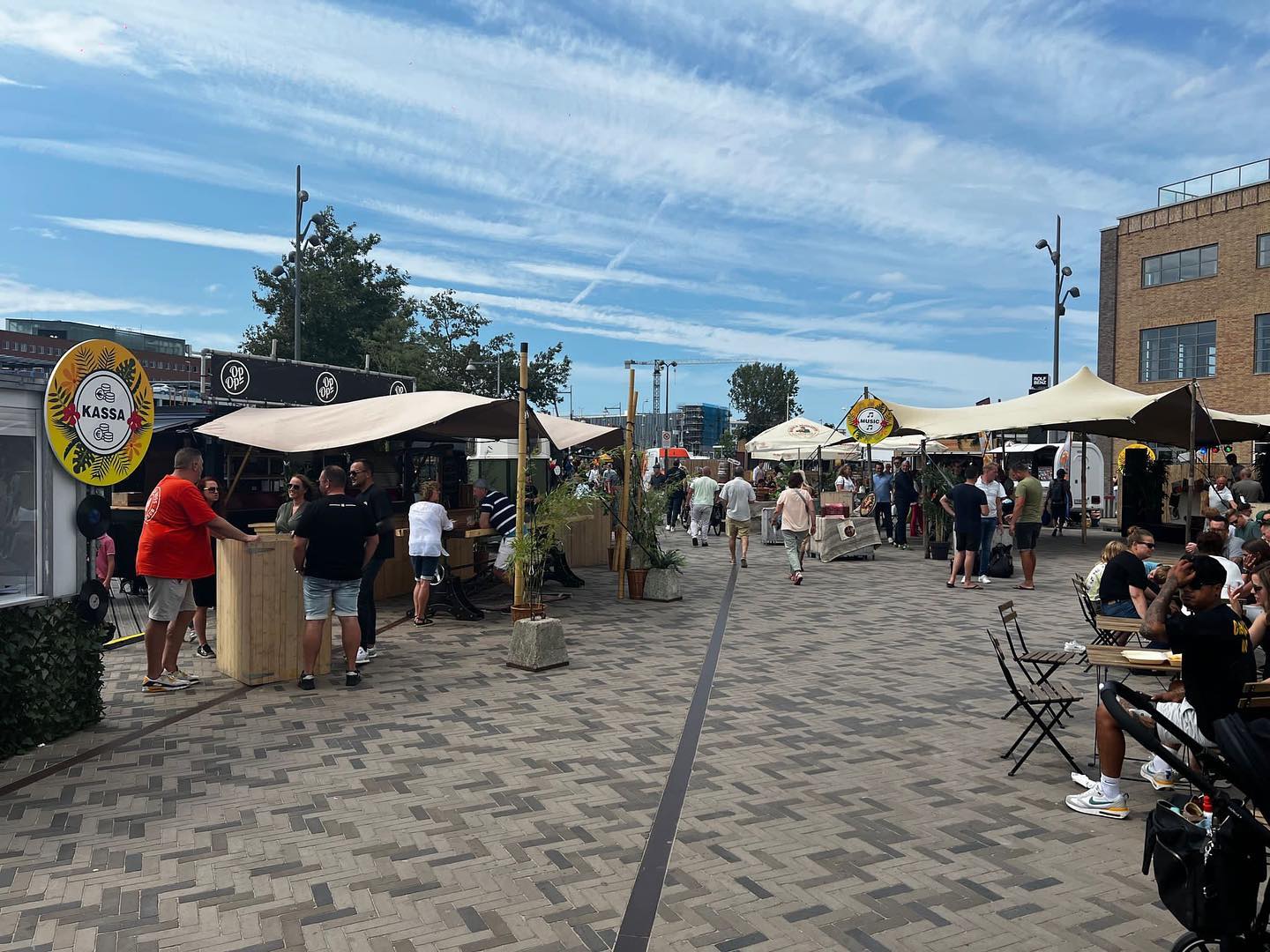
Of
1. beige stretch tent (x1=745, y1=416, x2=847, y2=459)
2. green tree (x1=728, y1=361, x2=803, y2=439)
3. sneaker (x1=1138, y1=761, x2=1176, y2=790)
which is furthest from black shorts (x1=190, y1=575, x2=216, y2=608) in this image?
green tree (x1=728, y1=361, x2=803, y2=439)

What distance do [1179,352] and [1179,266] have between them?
10.2 feet

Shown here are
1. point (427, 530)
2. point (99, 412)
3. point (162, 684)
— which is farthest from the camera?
point (427, 530)

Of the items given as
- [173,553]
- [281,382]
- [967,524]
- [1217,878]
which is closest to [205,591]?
[173,553]

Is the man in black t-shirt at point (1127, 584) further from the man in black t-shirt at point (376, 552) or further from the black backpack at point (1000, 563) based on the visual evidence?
the black backpack at point (1000, 563)

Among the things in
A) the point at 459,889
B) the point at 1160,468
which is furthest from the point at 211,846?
the point at 1160,468

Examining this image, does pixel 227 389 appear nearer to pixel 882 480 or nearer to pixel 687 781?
pixel 687 781

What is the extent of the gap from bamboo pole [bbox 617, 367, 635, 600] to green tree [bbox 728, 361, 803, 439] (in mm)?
79419

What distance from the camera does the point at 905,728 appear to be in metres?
6.21

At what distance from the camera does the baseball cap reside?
4.61 meters

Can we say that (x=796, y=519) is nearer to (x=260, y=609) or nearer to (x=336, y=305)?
(x=260, y=609)

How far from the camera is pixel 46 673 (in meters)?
5.57

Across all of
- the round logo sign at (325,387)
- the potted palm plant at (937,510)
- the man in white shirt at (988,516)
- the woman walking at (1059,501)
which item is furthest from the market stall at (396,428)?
the woman walking at (1059,501)

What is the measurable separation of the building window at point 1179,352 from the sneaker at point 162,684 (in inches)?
1335

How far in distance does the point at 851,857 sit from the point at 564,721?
8.53 feet
